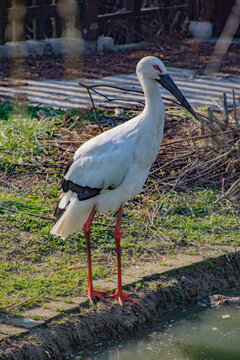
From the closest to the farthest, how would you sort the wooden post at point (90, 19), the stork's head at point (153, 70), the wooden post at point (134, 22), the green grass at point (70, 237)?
the stork's head at point (153, 70)
the green grass at point (70, 237)
the wooden post at point (90, 19)
the wooden post at point (134, 22)

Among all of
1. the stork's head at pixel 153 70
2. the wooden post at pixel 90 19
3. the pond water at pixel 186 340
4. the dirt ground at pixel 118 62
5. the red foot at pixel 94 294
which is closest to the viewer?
the pond water at pixel 186 340

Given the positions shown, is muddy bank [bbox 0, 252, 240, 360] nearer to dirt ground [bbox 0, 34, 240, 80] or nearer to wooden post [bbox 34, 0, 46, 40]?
dirt ground [bbox 0, 34, 240, 80]

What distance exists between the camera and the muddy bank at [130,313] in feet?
11.0

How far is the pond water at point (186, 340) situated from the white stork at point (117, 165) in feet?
1.01

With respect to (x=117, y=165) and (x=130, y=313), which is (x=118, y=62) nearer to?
(x=117, y=165)

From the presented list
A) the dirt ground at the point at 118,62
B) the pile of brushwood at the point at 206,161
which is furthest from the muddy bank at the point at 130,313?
the dirt ground at the point at 118,62

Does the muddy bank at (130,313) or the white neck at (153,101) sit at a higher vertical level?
the white neck at (153,101)

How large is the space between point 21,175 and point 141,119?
6.46 feet

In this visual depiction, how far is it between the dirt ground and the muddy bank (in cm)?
514

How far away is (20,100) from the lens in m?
7.39

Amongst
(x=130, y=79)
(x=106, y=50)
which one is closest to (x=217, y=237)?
(x=130, y=79)

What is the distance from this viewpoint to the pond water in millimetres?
3545

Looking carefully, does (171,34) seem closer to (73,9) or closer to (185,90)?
(73,9)

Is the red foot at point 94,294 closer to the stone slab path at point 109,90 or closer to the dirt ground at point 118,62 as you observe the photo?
the stone slab path at point 109,90
